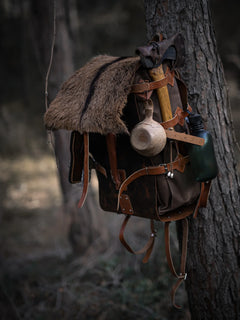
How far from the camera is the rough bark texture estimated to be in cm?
177

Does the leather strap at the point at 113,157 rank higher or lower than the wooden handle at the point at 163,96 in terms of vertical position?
lower

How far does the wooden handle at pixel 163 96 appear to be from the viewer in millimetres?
1436

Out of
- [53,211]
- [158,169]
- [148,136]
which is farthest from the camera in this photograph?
[53,211]

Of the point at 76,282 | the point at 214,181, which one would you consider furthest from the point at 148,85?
the point at 76,282

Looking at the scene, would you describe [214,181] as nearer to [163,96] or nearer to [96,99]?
[163,96]

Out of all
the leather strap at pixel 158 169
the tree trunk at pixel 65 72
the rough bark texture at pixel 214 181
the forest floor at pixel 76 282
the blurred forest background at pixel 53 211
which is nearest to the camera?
the leather strap at pixel 158 169

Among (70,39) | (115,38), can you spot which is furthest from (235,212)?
(115,38)

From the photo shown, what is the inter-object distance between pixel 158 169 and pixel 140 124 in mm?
260

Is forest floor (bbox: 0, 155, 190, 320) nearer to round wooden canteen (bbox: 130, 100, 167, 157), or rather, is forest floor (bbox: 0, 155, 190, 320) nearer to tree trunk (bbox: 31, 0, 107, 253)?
tree trunk (bbox: 31, 0, 107, 253)

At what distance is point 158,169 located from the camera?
148 cm

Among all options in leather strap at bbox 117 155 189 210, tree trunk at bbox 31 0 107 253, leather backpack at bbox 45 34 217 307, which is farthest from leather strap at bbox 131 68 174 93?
tree trunk at bbox 31 0 107 253

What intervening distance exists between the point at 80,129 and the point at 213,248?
1199 millimetres

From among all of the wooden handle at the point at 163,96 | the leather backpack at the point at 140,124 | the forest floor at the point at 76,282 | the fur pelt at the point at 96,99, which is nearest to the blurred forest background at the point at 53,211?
the forest floor at the point at 76,282

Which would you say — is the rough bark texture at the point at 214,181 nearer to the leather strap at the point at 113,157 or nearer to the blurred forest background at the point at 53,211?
the leather strap at the point at 113,157
